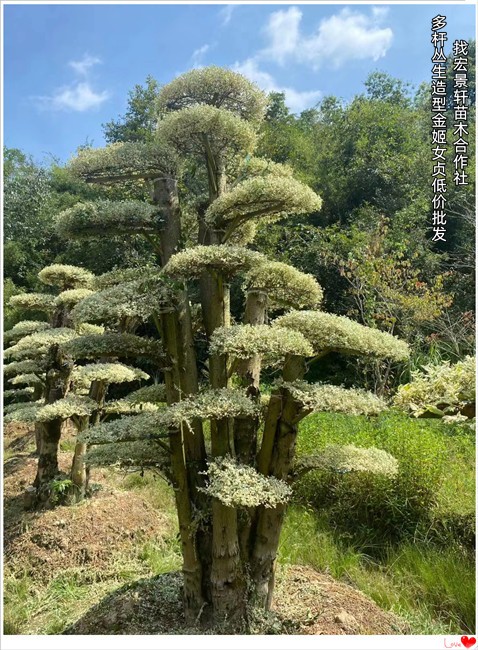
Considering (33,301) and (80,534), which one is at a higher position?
(33,301)

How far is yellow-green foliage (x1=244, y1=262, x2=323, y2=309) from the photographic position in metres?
2.11

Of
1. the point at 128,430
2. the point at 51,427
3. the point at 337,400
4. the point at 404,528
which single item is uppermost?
the point at 337,400

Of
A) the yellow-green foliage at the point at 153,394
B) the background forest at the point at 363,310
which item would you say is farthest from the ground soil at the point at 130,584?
the yellow-green foliage at the point at 153,394

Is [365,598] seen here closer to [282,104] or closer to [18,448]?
[18,448]

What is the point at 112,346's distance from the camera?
2119 mm

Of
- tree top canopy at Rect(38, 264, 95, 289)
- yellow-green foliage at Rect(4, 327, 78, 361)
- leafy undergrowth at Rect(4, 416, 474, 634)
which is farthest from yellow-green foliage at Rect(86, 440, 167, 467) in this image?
tree top canopy at Rect(38, 264, 95, 289)

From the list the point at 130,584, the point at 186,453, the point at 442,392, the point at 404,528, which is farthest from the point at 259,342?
the point at 404,528

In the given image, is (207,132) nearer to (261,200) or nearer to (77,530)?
(261,200)

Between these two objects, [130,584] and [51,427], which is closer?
[130,584]

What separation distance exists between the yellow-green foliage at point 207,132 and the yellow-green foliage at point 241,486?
1495 millimetres

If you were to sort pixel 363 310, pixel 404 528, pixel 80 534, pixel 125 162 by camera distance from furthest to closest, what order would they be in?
1. pixel 363 310
2. pixel 80 534
3. pixel 404 528
4. pixel 125 162

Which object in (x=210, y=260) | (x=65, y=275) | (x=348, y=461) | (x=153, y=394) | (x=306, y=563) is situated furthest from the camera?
(x=65, y=275)

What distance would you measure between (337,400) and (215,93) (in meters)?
1.64

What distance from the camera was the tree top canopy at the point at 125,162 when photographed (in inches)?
92.0
